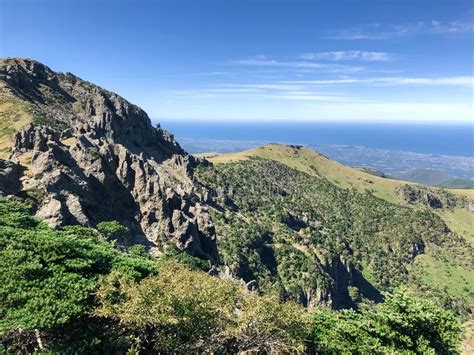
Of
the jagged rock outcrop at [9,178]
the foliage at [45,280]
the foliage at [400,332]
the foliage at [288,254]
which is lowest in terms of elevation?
the foliage at [288,254]

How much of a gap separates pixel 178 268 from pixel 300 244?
12514 cm

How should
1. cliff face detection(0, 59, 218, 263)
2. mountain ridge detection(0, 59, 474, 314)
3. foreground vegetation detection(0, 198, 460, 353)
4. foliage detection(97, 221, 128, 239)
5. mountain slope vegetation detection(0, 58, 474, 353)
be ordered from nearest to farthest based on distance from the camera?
foreground vegetation detection(0, 198, 460, 353) < mountain slope vegetation detection(0, 58, 474, 353) < foliage detection(97, 221, 128, 239) < cliff face detection(0, 59, 218, 263) < mountain ridge detection(0, 59, 474, 314)

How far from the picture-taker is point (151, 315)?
27500 millimetres

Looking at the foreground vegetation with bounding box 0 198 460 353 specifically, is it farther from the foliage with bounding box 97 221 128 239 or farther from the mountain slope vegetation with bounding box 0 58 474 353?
the foliage with bounding box 97 221 128 239

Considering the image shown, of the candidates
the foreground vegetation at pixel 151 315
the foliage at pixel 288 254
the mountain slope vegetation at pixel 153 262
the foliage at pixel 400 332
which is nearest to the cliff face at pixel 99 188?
the mountain slope vegetation at pixel 153 262

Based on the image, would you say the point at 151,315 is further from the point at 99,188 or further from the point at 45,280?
the point at 99,188

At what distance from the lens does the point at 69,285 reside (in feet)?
93.3

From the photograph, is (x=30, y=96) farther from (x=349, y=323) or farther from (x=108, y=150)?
(x=349, y=323)

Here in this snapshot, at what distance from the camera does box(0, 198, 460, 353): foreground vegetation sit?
2670 centimetres

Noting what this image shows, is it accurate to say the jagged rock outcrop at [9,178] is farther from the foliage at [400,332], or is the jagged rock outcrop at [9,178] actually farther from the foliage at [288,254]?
the foliage at [288,254]

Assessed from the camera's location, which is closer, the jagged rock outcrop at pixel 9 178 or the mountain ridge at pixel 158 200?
the jagged rock outcrop at pixel 9 178

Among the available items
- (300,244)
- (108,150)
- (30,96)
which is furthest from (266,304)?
(30,96)

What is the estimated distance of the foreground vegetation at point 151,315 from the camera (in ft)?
87.6

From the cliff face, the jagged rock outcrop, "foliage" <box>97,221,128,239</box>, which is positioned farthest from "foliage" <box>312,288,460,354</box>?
the jagged rock outcrop
